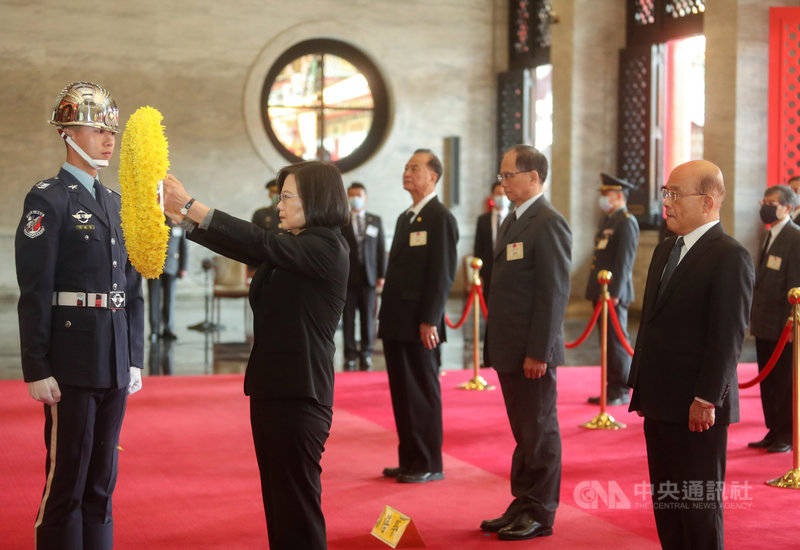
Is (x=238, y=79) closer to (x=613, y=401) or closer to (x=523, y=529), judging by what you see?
(x=613, y=401)

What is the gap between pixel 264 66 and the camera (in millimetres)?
14344

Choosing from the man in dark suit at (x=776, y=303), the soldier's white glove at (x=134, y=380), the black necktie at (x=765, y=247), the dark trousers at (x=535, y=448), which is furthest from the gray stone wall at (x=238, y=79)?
the soldier's white glove at (x=134, y=380)

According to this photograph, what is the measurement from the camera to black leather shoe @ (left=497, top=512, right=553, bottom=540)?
4.23m

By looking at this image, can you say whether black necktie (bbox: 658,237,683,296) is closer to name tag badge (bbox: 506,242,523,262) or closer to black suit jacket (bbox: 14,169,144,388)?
name tag badge (bbox: 506,242,523,262)

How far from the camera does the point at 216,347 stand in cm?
1045

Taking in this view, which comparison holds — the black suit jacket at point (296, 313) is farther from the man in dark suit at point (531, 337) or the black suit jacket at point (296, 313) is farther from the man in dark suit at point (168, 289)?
the man in dark suit at point (168, 289)

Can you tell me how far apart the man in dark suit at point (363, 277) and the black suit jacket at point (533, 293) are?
16.6 ft

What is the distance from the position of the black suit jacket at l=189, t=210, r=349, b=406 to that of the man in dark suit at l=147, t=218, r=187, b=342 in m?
8.00

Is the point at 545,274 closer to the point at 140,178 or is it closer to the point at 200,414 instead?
the point at 140,178

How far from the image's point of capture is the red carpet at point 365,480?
430 cm

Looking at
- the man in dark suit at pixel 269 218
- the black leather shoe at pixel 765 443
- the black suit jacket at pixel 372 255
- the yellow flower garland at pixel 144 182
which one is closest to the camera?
the yellow flower garland at pixel 144 182

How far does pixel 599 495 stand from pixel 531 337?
1173 millimetres

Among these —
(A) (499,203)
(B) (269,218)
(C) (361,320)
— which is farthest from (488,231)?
(B) (269,218)

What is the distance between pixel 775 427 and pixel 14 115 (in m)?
10.9
